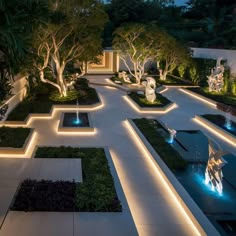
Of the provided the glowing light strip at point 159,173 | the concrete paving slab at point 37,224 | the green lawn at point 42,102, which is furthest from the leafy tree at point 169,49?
the concrete paving slab at point 37,224

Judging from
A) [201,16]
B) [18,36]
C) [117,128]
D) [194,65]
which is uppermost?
[201,16]

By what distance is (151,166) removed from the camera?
9945 millimetres

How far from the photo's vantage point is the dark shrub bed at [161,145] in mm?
9727

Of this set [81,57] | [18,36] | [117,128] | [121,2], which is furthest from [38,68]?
[121,2]

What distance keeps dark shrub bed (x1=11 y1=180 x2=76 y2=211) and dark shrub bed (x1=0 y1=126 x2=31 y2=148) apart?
3.13 metres

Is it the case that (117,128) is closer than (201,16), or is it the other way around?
(117,128)

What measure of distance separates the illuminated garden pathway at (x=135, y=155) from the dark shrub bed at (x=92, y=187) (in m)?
0.45

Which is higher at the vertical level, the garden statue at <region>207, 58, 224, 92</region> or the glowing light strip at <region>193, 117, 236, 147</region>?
the garden statue at <region>207, 58, 224, 92</region>

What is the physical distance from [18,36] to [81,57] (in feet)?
47.5

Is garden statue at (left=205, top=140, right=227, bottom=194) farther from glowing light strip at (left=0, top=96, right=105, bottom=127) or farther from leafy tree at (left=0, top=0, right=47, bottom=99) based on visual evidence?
glowing light strip at (left=0, top=96, right=105, bottom=127)

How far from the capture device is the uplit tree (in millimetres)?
16500

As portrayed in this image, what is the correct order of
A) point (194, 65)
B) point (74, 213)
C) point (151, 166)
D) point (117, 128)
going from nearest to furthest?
1. point (74, 213)
2. point (151, 166)
3. point (117, 128)
4. point (194, 65)

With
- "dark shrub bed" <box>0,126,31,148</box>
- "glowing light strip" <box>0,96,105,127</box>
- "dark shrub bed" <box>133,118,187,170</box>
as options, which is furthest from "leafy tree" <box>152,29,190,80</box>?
"dark shrub bed" <box>0,126,31,148</box>

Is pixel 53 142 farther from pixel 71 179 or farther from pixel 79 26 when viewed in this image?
pixel 79 26
